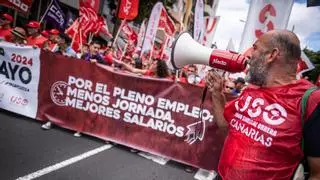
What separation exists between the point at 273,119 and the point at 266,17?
4977 millimetres

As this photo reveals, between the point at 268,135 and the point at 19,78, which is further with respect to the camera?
the point at 19,78

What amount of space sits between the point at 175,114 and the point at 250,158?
3.31m

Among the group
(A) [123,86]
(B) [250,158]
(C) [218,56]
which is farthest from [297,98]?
(A) [123,86]

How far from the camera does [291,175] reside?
1902 millimetres

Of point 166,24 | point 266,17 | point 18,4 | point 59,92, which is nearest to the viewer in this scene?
point 59,92

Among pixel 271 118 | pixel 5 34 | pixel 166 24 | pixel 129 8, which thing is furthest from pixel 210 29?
pixel 271 118

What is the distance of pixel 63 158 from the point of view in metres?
4.60

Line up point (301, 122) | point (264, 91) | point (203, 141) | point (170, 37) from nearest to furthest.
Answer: point (301, 122), point (264, 91), point (203, 141), point (170, 37)

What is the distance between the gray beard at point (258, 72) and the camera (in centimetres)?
201

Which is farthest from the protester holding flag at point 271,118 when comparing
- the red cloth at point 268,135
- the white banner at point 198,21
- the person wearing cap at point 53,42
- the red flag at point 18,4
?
the red flag at point 18,4

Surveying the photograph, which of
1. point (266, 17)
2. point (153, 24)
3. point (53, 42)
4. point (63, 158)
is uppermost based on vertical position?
point (266, 17)

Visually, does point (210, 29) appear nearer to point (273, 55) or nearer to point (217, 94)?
point (217, 94)

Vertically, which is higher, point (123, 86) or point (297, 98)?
point (297, 98)

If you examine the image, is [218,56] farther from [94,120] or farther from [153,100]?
[94,120]
